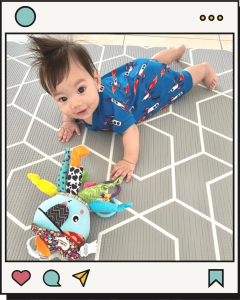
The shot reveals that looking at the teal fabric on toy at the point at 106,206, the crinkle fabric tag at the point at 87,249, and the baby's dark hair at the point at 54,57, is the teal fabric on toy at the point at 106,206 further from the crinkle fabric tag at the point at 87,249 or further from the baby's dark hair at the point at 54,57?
the baby's dark hair at the point at 54,57

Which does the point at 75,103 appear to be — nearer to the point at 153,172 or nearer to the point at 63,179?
the point at 63,179

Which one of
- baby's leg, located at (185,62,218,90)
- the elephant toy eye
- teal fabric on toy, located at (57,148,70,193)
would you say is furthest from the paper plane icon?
baby's leg, located at (185,62,218,90)

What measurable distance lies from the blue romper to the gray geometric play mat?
0.06m

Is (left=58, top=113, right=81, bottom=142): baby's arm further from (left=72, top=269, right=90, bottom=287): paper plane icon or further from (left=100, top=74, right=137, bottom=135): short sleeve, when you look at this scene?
(left=72, top=269, right=90, bottom=287): paper plane icon

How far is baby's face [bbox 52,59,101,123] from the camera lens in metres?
0.93

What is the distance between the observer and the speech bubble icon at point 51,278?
2.47ft

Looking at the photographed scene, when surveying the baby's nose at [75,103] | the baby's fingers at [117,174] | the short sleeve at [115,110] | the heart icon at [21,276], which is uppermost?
the baby's nose at [75,103]

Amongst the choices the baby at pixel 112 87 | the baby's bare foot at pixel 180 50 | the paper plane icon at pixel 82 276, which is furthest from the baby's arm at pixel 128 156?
the baby's bare foot at pixel 180 50

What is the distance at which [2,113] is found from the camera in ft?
3.07

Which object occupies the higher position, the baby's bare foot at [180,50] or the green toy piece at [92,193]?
the baby's bare foot at [180,50]

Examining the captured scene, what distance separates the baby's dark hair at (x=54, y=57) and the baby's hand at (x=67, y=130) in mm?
281

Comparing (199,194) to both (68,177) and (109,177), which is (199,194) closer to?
(109,177)

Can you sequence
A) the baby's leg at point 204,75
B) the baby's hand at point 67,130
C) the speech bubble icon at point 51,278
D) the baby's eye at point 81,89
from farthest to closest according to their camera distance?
the baby's leg at point 204,75 → the baby's hand at point 67,130 → the baby's eye at point 81,89 → the speech bubble icon at point 51,278

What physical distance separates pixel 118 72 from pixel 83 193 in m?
0.54
